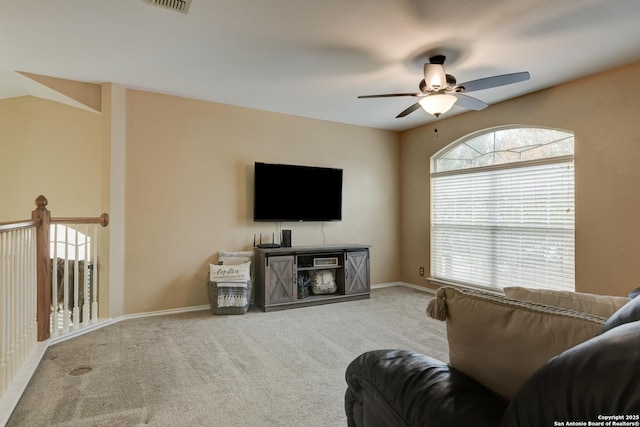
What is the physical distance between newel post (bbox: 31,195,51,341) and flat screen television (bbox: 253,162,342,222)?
2.18 m

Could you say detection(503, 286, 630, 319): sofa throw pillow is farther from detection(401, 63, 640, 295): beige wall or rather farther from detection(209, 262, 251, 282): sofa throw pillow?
detection(209, 262, 251, 282): sofa throw pillow

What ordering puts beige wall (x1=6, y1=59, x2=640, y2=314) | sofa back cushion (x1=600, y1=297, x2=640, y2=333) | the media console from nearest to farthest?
1. sofa back cushion (x1=600, y1=297, x2=640, y2=333)
2. beige wall (x1=6, y1=59, x2=640, y2=314)
3. the media console

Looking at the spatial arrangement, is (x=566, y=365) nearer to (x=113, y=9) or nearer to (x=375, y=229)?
(x=113, y=9)

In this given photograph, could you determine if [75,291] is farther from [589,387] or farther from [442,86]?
[589,387]

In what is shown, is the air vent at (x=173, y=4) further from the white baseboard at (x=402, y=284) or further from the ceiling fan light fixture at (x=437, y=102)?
the white baseboard at (x=402, y=284)

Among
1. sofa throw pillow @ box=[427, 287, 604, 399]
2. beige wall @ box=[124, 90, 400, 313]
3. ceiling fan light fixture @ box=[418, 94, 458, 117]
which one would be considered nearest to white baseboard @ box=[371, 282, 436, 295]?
beige wall @ box=[124, 90, 400, 313]

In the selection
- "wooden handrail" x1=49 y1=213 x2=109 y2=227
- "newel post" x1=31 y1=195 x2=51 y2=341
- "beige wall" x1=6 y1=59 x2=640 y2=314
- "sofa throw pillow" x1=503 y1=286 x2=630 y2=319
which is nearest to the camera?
"sofa throw pillow" x1=503 y1=286 x2=630 y2=319

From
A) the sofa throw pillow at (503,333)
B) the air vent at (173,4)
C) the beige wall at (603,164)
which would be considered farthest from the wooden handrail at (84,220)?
the beige wall at (603,164)

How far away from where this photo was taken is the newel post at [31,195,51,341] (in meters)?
2.97

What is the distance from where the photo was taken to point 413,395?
1.02m

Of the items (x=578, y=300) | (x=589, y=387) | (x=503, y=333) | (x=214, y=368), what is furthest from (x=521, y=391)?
(x=214, y=368)

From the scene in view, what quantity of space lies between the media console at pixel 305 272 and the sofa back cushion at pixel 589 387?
3.72m

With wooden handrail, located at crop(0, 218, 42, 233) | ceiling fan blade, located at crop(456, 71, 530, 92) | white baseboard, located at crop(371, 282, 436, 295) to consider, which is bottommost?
white baseboard, located at crop(371, 282, 436, 295)

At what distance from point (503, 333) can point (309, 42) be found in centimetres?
261
